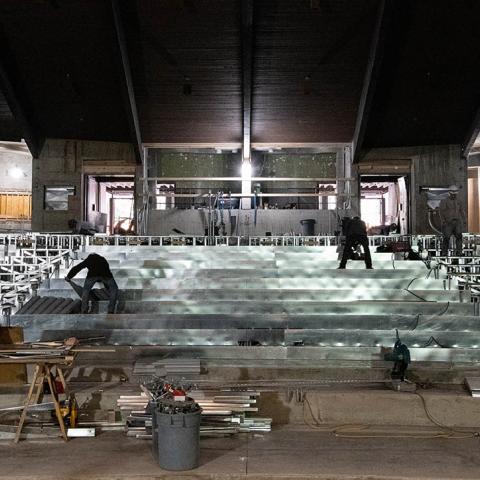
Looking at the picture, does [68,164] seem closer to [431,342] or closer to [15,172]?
[15,172]

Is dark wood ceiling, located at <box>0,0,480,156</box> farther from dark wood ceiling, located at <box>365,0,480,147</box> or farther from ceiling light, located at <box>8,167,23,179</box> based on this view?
ceiling light, located at <box>8,167,23,179</box>

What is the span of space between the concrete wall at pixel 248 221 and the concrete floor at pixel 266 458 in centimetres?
1274

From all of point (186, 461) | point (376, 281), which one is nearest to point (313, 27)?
point (376, 281)

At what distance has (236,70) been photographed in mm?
16422

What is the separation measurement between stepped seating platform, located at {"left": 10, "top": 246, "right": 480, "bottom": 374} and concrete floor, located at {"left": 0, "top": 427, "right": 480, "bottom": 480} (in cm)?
203

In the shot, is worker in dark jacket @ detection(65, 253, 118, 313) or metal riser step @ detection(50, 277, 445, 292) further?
metal riser step @ detection(50, 277, 445, 292)

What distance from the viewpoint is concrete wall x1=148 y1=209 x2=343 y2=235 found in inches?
724

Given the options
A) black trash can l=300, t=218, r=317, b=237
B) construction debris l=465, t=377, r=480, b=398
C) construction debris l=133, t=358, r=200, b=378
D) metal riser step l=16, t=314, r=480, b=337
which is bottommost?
construction debris l=465, t=377, r=480, b=398

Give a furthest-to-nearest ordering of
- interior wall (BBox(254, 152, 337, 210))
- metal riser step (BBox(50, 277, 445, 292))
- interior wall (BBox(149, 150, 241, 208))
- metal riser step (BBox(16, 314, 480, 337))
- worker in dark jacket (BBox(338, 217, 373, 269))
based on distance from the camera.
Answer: interior wall (BBox(149, 150, 241, 208)) → interior wall (BBox(254, 152, 337, 210)) → worker in dark jacket (BBox(338, 217, 373, 269)) → metal riser step (BBox(50, 277, 445, 292)) → metal riser step (BBox(16, 314, 480, 337))

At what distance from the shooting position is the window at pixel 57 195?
1891 centimetres

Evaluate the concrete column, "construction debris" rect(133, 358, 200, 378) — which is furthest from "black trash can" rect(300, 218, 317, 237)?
"construction debris" rect(133, 358, 200, 378)

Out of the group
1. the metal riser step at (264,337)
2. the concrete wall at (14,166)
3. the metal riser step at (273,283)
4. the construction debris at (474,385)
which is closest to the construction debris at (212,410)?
the metal riser step at (264,337)

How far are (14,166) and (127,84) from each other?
32.8 ft

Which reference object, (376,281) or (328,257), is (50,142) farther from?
(376,281)
